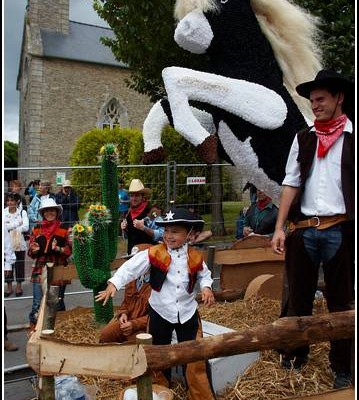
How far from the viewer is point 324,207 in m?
2.37

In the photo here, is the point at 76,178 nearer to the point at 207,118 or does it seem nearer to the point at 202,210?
the point at 202,210

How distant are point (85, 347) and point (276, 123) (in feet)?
5.95

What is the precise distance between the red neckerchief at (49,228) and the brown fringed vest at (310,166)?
260 cm

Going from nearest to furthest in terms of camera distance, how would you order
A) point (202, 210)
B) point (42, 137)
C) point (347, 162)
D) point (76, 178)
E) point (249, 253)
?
point (347, 162) → point (249, 253) → point (202, 210) → point (76, 178) → point (42, 137)

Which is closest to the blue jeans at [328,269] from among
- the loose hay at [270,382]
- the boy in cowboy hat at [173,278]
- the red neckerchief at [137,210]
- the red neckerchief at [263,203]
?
the loose hay at [270,382]

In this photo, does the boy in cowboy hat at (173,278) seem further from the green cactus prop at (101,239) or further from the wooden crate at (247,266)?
the wooden crate at (247,266)

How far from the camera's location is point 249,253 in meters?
4.34

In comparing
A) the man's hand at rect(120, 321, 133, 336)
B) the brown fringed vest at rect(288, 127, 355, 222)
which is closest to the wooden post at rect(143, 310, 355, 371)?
the brown fringed vest at rect(288, 127, 355, 222)

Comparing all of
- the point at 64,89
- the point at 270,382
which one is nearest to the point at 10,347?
the point at 270,382

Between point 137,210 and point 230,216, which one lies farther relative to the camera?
point 230,216

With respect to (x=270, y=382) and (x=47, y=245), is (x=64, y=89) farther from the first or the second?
(x=270, y=382)

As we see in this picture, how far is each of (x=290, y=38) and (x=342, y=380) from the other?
2.04m

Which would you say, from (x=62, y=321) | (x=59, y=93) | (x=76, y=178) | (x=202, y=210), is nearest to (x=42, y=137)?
(x=59, y=93)

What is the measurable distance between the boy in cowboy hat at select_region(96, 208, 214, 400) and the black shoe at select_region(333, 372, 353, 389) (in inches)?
29.8
